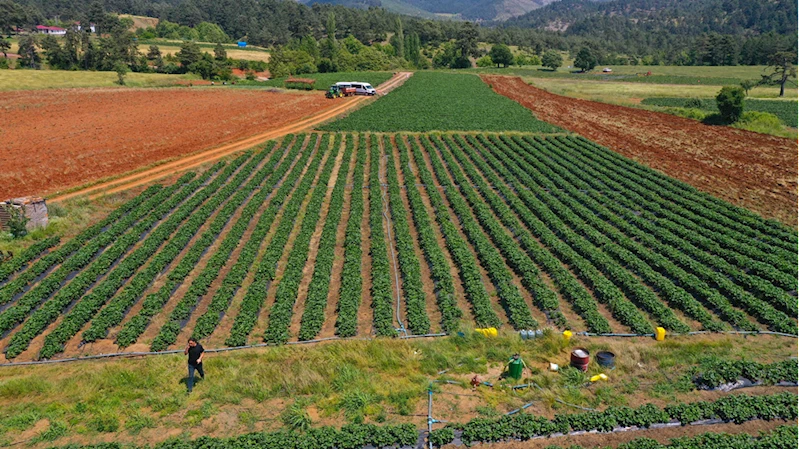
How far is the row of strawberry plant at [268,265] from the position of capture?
599 inches

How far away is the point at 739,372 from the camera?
13.2m

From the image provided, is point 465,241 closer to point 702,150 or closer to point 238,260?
point 238,260

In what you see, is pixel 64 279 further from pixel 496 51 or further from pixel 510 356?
pixel 496 51

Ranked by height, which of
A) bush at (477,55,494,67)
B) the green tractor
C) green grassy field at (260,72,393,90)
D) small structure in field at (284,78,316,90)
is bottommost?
the green tractor

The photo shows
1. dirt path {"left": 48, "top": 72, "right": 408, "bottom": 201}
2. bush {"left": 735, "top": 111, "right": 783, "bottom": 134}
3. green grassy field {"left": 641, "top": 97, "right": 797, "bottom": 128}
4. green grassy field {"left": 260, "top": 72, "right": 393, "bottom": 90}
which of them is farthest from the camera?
green grassy field {"left": 260, "top": 72, "right": 393, "bottom": 90}

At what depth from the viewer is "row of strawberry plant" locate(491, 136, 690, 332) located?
16.4 m

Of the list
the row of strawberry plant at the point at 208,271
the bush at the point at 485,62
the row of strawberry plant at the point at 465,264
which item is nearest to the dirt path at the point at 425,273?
the row of strawberry plant at the point at 465,264

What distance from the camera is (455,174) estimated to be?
3111 centimetres

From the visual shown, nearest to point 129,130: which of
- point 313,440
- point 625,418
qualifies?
point 313,440

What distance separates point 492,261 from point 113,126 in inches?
1604

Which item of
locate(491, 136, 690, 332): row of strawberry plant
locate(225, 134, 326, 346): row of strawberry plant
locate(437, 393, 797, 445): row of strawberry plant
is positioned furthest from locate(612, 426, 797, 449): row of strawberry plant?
locate(225, 134, 326, 346): row of strawberry plant

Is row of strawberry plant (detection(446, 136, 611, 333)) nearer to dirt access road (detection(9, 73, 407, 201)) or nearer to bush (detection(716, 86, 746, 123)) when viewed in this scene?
dirt access road (detection(9, 73, 407, 201))

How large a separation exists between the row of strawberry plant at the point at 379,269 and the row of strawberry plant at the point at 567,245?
7.73 metres

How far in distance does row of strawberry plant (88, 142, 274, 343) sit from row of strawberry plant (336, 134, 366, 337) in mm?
6530
